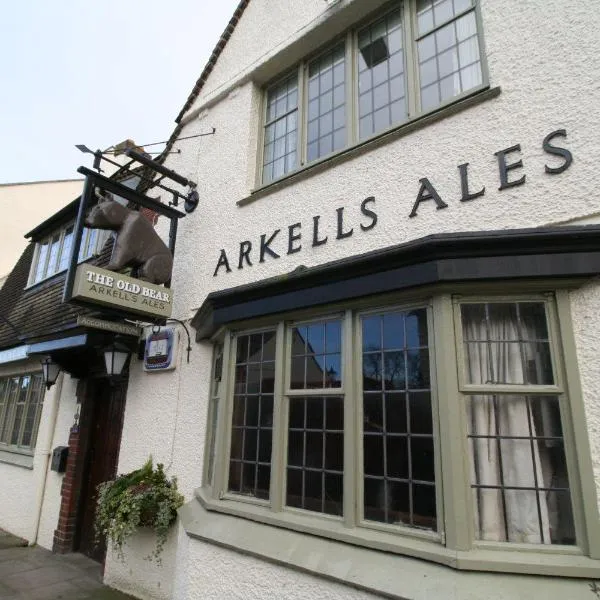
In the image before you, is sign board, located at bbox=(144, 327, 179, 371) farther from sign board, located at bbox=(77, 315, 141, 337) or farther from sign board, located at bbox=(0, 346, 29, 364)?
sign board, located at bbox=(0, 346, 29, 364)

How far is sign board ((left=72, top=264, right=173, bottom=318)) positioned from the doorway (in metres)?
1.82

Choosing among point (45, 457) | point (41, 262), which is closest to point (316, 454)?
point (45, 457)

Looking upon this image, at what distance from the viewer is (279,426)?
12.9ft

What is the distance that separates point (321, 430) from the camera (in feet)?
12.1

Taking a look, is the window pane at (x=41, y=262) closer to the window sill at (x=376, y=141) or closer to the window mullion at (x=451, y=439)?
the window sill at (x=376, y=141)

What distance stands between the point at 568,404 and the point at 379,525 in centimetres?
150

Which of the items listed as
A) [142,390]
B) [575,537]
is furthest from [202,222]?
[575,537]

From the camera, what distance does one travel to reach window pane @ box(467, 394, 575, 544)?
8.84ft

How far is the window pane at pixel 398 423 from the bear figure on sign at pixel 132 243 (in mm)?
2942

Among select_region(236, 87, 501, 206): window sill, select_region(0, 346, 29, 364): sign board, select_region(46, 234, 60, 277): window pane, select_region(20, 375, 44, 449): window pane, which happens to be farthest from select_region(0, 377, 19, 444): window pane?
select_region(236, 87, 501, 206): window sill

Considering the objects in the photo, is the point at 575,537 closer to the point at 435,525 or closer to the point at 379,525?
the point at 435,525

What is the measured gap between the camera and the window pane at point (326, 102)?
15.3ft

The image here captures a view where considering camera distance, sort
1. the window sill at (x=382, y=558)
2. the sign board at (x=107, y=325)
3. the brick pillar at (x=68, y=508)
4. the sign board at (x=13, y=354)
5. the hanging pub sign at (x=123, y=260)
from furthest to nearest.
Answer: the sign board at (x=13, y=354), the brick pillar at (x=68, y=508), the sign board at (x=107, y=325), the hanging pub sign at (x=123, y=260), the window sill at (x=382, y=558)

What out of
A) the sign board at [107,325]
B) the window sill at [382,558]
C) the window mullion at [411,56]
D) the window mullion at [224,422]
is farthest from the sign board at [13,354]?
the window mullion at [411,56]
